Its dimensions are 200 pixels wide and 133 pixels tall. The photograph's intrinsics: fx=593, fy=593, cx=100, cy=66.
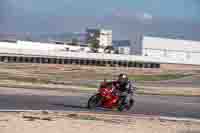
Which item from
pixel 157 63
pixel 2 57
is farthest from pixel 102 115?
pixel 157 63

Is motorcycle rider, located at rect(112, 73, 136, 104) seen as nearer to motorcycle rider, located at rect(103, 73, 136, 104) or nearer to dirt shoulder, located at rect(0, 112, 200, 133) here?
motorcycle rider, located at rect(103, 73, 136, 104)

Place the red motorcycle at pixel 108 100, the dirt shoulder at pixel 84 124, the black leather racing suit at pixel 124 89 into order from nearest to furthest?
1. the dirt shoulder at pixel 84 124
2. the red motorcycle at pixel 108 100
3. the black leather racing suit at pixel 124 89

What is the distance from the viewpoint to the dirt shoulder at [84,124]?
15.8 metres

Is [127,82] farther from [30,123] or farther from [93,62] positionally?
[93,62]

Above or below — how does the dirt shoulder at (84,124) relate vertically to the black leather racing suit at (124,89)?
below

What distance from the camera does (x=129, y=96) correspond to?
2475cm

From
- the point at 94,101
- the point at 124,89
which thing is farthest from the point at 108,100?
the point at 124,89

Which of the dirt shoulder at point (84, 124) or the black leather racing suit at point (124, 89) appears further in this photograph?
the black leather racing suit at point (124, 89)

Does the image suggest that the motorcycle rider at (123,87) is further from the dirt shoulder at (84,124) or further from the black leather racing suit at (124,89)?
the dirt shoulder at (84,124)

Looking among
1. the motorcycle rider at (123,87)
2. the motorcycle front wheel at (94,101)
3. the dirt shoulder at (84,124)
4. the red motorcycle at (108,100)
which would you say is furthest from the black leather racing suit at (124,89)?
the dirt shoulder at (84,124)

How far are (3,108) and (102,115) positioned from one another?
154 inches

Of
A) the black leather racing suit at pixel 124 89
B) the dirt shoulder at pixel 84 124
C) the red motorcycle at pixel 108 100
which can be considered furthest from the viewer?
the black leather racing suit at pixel 124 89

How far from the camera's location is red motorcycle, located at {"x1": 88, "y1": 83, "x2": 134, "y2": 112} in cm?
2445

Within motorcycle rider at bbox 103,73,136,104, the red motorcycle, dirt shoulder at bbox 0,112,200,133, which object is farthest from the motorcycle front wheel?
dirt shoulder at bbox 0,112,200,133
